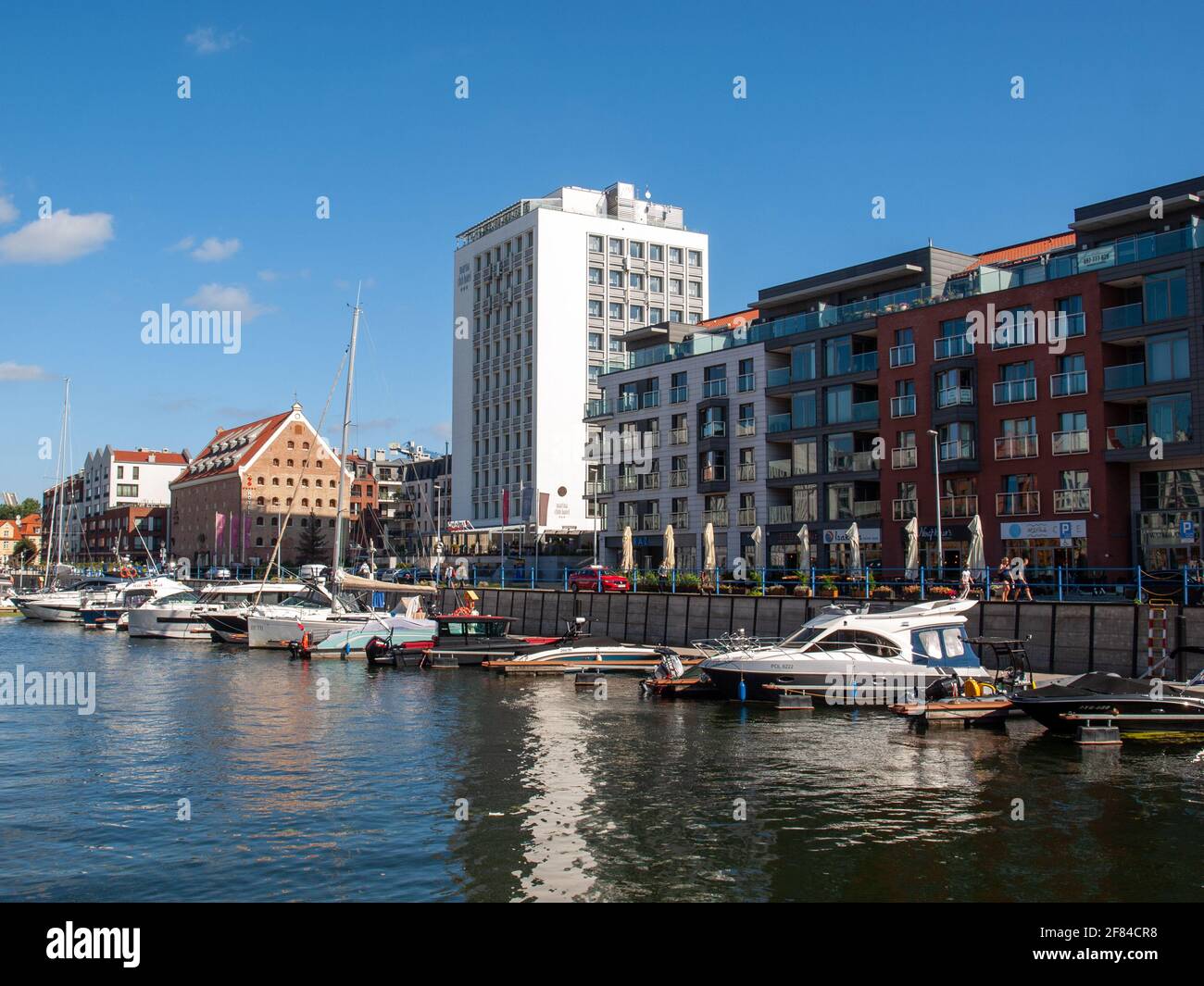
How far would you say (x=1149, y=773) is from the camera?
71.8 ft

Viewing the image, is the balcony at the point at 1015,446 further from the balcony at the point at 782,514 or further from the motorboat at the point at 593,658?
the motorboat at the point at 593,658

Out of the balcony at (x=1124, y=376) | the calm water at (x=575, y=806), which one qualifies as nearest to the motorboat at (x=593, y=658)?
the calm water at (x=575, y=806)

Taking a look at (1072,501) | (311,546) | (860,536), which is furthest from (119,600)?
(311,546)

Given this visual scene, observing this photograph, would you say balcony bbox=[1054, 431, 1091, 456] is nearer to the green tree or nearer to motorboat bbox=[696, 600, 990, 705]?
motorboat bbox=[696, 600, 990, 705]

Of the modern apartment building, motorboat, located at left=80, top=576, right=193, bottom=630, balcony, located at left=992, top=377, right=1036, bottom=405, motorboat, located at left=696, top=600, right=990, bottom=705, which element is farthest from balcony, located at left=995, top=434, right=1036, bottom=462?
motorboat, located at left=80, top=576, right=193, bottom=630

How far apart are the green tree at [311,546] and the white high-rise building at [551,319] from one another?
109 feet

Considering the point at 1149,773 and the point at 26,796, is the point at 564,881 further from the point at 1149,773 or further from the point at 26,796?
the point at 1149,773

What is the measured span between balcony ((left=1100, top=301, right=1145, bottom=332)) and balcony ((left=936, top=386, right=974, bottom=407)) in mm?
7307

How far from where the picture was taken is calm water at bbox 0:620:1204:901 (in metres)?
14.9

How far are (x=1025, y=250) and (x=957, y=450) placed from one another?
16.1 metres

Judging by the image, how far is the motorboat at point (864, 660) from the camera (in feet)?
99.5

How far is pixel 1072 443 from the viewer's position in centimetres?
4906

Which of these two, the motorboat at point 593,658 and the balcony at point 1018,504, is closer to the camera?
the motorboat at point 593,658
